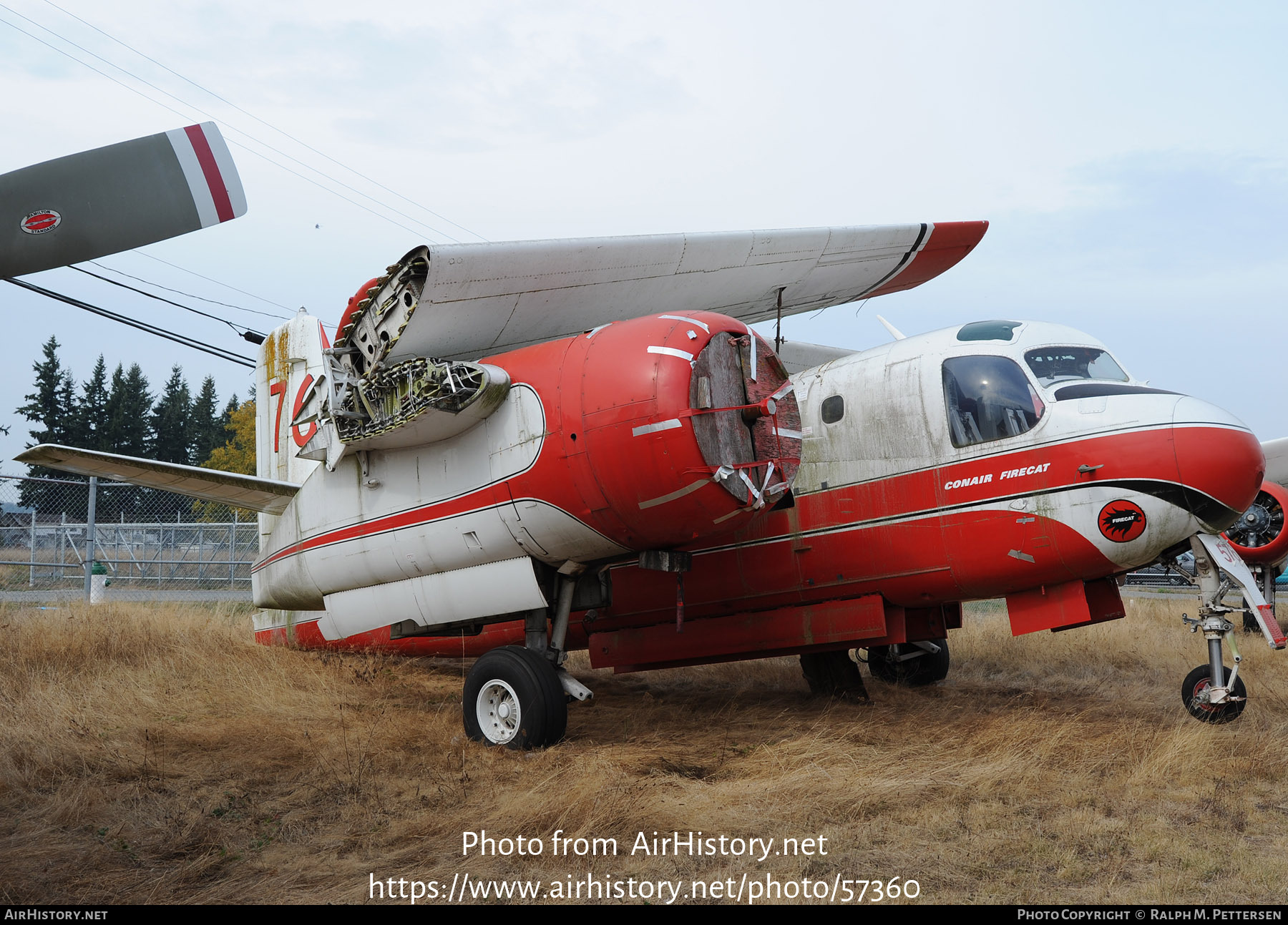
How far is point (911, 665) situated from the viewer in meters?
10.7

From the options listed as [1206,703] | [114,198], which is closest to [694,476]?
[114,198]

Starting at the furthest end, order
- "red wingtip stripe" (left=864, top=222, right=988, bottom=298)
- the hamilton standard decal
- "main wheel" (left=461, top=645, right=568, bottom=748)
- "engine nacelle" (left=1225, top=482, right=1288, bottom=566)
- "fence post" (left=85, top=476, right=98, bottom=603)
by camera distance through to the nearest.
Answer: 1. "fence post" (left=85, top=476, right=98, bottom=603)
2. "engine nacelle" (left=1225, top=482, right=1288, bottom=566)
3. "red wingtip stripe" (left=864, top=222, right=988, bottom=298)
4. "main wheel" (left=461, top=645, right=568, bottom=748)
5. the hamilton standard decal

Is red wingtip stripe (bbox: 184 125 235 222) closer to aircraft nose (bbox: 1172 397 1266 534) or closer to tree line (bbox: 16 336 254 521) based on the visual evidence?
aircraft nose (bbox: 1172 397 1266 534)

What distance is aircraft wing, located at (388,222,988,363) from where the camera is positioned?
7.58 metres

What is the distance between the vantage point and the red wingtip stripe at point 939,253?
401 inches

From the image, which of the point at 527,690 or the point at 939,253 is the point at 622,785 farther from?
the point at 939,253

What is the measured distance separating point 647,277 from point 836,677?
Result: 4.50 metres

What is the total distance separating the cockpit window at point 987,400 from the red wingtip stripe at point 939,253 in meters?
3.17

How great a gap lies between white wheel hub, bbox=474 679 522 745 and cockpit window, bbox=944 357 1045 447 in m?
4.15

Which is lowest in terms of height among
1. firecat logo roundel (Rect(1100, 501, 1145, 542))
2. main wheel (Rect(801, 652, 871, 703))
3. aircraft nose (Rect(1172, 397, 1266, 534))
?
main wheel (Rect(801, 652, 871, 703))

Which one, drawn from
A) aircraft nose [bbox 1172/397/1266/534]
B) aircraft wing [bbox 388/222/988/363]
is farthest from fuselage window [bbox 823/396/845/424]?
aircraft nose [bbox 1172/397/1266/534]

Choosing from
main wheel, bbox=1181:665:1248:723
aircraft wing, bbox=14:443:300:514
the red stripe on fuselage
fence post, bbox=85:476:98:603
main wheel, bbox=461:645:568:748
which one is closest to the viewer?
the red stripe on fuselage

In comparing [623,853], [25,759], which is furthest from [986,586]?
[25,759]

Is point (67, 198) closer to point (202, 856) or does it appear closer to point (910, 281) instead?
point (202, 856)
